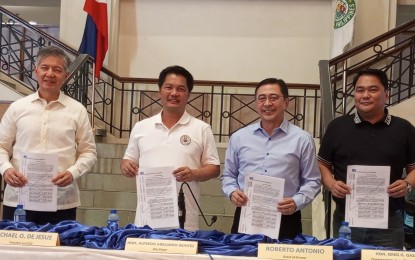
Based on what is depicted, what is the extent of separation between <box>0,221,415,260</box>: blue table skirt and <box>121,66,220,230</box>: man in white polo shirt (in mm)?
549

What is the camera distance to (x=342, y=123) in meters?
2.63

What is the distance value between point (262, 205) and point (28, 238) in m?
0.91

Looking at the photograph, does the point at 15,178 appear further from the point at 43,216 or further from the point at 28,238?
the point at 28,238

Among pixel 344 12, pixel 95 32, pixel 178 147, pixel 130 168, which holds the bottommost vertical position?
pixel 130 168

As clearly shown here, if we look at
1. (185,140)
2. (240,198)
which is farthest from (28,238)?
(185,140)

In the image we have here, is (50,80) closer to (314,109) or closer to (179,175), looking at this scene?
(179,175)

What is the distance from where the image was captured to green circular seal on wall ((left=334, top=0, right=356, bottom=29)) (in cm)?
679

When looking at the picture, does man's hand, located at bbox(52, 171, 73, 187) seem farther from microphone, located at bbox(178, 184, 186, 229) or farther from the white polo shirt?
microphone, located at bbox(178, 184, 186, 229)

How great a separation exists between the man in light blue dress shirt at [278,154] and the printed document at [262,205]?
258mm

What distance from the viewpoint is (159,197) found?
2.24 m

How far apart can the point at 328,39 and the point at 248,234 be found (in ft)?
19.0

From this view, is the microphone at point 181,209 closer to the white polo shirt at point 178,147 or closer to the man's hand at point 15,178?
the white polo shirt at point 178,147

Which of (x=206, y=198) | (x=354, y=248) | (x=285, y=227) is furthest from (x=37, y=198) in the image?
(x=206, y=198)

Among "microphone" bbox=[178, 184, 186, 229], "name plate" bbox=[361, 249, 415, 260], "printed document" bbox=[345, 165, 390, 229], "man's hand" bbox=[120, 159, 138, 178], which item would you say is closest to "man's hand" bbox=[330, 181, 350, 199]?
"printed document" bbox=[345, 165, 390, 229]
